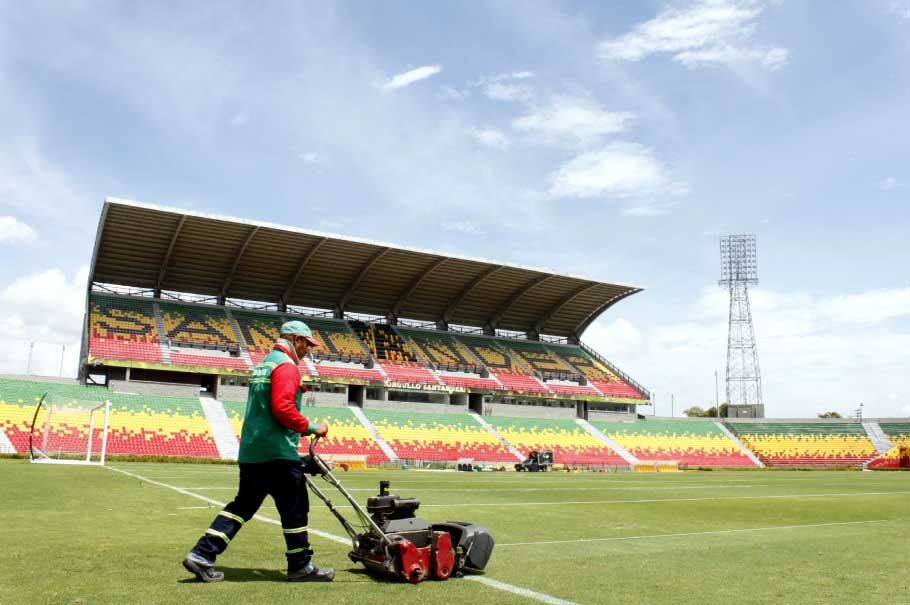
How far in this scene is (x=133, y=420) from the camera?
134 ft

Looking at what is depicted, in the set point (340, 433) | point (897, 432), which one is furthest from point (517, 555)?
point (897, 432)

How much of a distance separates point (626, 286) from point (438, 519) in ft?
174

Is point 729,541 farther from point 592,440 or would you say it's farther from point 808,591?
point 592,440

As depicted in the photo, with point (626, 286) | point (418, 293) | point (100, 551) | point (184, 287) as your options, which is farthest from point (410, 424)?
point (100, 551)

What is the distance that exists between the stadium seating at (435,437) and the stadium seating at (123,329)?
51.4 feet

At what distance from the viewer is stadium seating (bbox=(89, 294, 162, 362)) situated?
4519cm

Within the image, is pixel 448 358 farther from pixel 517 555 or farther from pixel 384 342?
pixel 517 555

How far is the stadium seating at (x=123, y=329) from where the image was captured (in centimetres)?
4519

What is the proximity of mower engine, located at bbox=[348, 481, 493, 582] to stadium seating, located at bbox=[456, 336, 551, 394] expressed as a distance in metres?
52.0

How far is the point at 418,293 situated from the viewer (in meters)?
60.6

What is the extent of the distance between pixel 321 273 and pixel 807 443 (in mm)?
46208

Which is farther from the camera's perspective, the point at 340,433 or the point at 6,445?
the point at 340,433

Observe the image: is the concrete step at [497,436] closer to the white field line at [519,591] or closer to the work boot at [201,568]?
the white field line at [519,591]

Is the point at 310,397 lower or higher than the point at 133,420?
higher
